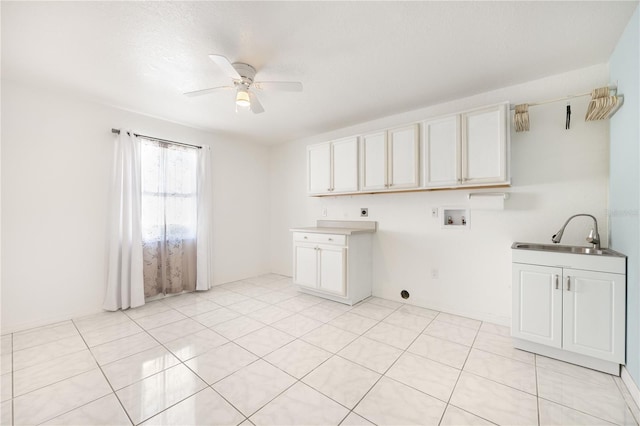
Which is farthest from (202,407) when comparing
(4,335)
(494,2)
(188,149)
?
A: (188,149)

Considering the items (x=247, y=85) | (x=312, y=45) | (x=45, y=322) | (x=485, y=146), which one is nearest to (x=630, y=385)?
(x=485, y=146)

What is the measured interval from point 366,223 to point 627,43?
271cm

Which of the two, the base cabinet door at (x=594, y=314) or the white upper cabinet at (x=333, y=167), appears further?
the white upper cabinet at (x=333, y=167)

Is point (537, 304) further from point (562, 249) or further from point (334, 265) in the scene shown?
point (334, 265)

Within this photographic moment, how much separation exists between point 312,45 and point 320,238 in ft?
7.10

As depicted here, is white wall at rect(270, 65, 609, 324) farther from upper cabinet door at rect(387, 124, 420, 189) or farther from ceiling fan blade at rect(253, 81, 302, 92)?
ceiling fan blade at rect(253, 81, 302, 92)

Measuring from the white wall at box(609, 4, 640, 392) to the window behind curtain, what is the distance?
4.41m

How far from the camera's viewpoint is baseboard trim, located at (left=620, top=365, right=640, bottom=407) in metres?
1.56

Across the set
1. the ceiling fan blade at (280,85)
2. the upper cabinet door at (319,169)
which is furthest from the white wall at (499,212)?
the ceiling fan blade at (280,85)

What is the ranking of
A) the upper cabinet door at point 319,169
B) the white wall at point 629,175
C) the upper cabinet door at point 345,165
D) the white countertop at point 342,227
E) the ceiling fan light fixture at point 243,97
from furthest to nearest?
the upper cabinet door at point 319,169 < the upper cabinet door at point 345,165 < the white countertop at point 342,227 < the ceiling fan light fixture at point 243,97 < the white wall at point 629,175

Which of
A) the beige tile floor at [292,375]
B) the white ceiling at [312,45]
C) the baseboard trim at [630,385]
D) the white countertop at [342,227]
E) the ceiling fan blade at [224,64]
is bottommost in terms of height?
the beige tile floor at [292,375]

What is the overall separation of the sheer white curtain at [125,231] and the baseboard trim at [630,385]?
4407 mm

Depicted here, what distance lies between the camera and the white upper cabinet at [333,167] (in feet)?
11.2

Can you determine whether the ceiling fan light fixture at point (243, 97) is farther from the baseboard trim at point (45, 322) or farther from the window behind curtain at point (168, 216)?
the baseboard trim at point (45, 322)
